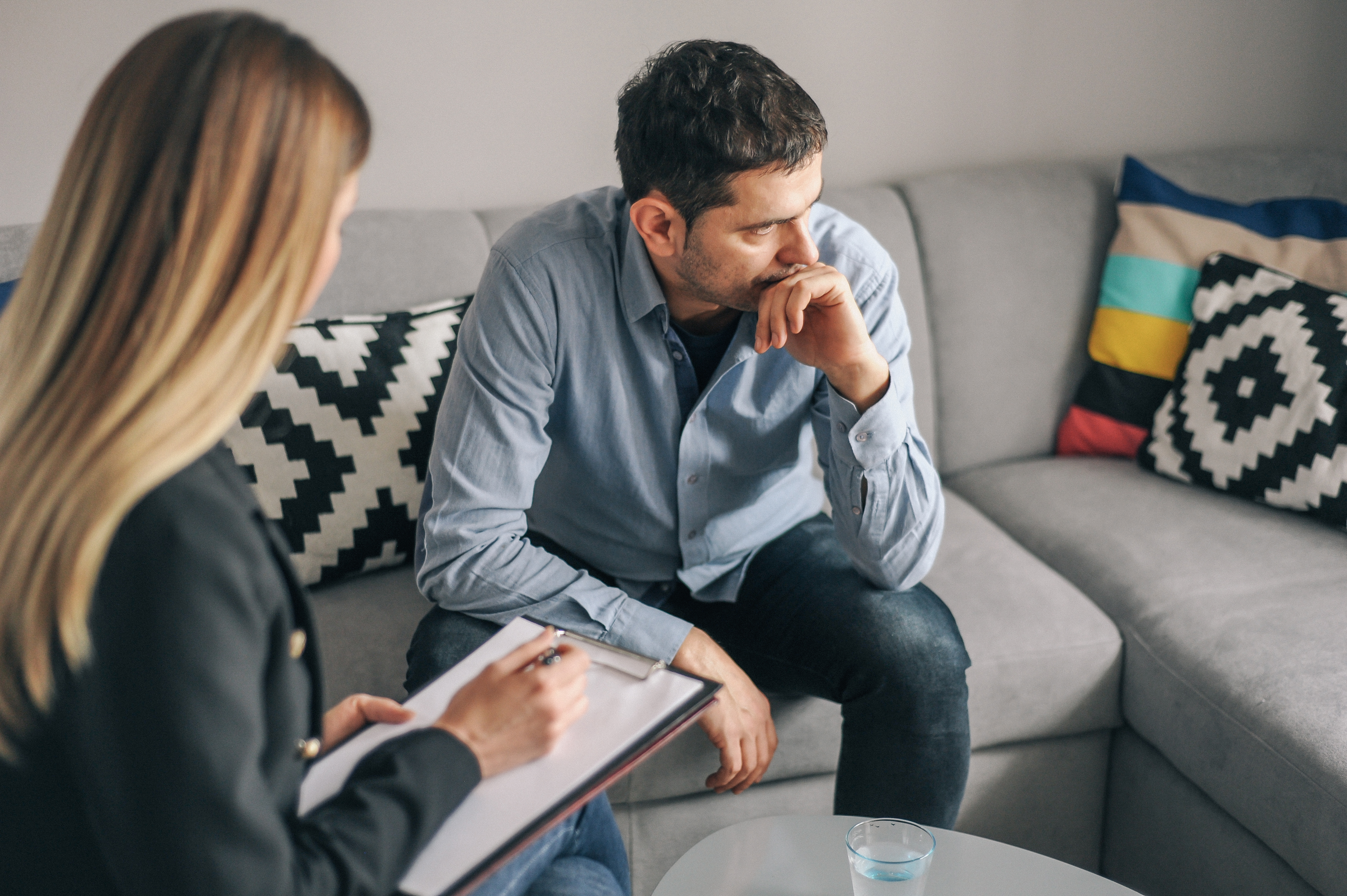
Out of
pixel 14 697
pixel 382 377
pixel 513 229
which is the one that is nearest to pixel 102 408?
pixel 14 697

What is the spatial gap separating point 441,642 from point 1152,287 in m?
1.34

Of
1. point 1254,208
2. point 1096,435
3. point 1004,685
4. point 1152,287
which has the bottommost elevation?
point 1004,685

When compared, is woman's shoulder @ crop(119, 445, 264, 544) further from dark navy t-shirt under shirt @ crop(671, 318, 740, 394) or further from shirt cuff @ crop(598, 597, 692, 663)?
dark navy t-shirt under shirt @ crop(671, 318, 740, 394)

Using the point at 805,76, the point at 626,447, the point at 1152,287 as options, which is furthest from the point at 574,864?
the point at 805,76

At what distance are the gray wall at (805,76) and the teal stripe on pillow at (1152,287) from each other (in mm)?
416

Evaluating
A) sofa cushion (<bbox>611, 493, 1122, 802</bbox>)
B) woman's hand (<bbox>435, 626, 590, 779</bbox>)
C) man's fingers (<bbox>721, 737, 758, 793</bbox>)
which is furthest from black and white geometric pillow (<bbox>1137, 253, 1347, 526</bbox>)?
woman's hand (<bbox>435, 626, 590, 779</bbox>)

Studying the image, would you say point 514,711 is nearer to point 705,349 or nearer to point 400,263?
point 705,349

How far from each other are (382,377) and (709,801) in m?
0.73

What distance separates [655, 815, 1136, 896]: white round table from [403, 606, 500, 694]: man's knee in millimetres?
370

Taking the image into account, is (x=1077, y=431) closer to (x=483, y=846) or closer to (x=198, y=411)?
(x=483, y=846)

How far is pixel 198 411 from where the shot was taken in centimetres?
57

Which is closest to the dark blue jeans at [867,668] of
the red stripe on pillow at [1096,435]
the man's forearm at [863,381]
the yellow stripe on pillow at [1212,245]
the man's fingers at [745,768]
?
the man's fingers at [745,768]

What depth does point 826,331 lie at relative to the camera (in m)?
1.18

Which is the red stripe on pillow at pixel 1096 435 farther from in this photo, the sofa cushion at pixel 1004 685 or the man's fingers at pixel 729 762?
the man's fingers at pixel 729 762
